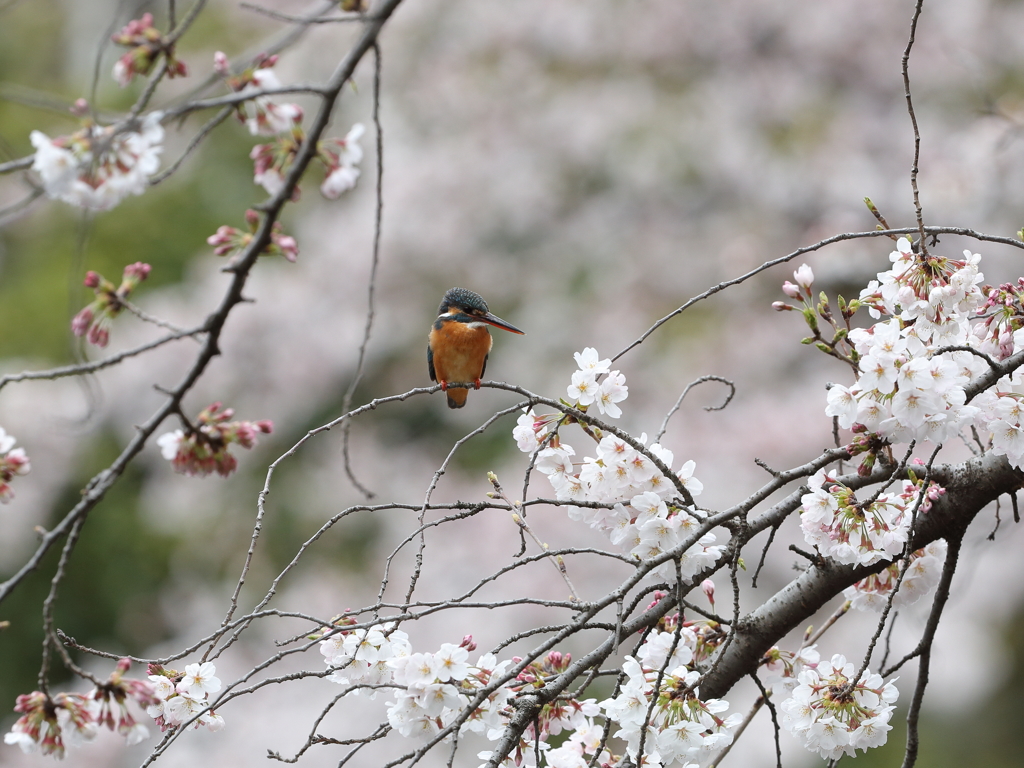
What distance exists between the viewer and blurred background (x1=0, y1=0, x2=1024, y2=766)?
5508mm

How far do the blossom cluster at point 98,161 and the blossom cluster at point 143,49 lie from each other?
99mm

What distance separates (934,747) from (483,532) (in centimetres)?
379

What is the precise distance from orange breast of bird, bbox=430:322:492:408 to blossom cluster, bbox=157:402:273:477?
1.93m

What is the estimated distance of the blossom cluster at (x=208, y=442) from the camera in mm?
1562

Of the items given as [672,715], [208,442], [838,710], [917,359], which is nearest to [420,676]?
[672,715]

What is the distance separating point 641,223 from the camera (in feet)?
20.4

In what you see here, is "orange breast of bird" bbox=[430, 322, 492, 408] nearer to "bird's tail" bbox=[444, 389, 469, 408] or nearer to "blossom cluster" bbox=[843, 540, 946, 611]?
"bird's tail" bbox=[444, 389, 469, 408]

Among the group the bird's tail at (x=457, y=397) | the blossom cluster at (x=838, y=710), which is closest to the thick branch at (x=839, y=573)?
the blossom cluster at (x=838, y=710)

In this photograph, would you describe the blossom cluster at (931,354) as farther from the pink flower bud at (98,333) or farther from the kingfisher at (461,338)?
the kingfisher at (461,338)

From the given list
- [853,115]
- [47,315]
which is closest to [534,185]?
[853,115]

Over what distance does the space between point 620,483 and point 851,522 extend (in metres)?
0.37

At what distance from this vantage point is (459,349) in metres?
3.51

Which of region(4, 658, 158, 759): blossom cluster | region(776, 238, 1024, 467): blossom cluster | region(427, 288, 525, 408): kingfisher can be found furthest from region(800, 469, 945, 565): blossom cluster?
region(427, 288, 525, 408): kingfisher

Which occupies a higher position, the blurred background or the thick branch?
the blurred background
